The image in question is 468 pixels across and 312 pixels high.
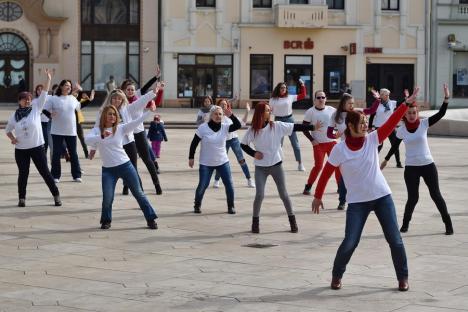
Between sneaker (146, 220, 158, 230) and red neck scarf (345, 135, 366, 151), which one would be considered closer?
red neck scarf (345, 135, 366, 151)

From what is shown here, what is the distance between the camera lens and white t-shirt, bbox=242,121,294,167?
520 inches

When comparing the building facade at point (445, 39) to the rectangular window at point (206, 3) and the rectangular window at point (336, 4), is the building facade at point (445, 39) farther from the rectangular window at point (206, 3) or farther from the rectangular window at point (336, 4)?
the rectangular window at point (206, 3)

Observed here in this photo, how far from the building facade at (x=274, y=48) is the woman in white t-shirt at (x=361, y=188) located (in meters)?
39.7

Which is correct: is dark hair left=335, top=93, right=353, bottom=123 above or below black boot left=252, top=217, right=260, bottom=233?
above

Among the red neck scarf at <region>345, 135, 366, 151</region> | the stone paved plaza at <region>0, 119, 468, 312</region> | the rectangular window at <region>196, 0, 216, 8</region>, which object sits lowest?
the stone paved plaza at <region>0, 119, 468, 312</region>

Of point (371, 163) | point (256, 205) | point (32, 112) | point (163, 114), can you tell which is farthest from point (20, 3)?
point (371, 163)

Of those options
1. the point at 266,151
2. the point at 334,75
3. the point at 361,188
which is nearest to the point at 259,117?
the point at 266,151

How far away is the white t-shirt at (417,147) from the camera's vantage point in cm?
1316

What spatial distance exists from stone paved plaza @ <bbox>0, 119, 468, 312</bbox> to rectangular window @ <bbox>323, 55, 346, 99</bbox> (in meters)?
32.9

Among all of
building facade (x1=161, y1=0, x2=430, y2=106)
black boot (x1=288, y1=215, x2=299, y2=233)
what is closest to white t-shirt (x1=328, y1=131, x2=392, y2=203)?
black boot (x1=288, y1=215, x2=299, y2=233)

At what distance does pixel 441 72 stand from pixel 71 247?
4103 cm

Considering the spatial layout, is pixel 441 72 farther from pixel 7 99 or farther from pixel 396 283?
pixel 396 283

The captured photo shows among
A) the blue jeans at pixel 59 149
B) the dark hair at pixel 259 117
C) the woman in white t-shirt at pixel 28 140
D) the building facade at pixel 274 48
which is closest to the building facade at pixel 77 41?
the building facade at pixel 274 48

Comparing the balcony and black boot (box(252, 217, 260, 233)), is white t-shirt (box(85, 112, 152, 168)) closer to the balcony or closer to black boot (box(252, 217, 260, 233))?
black boot (box(252, 217, 260, 233))
